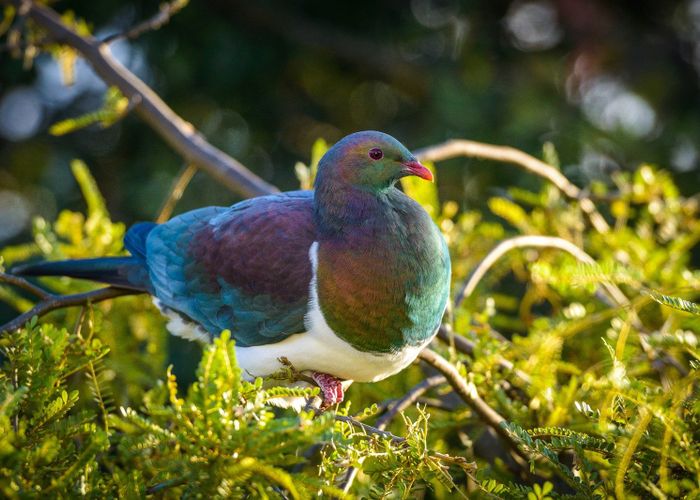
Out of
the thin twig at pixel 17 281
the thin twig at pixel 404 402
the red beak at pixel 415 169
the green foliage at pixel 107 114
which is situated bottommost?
the thin twig at pixel 404 402

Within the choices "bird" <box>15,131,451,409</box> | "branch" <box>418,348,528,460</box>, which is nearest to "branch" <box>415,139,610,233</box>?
"bird" <box>15,131,451,409</box>

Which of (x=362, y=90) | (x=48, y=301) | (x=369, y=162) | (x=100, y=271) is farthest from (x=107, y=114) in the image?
(x=362, y=90)

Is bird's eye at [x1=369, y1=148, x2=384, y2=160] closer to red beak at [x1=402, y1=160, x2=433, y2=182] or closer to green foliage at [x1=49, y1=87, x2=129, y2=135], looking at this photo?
red beak at [x1=402, y1=160, x2=433, y2=182]

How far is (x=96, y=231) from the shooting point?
8.04 feet

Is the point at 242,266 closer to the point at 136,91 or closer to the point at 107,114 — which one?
the point at 107,114

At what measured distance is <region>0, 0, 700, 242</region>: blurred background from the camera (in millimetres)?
3875

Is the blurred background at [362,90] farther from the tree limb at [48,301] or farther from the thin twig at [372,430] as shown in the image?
the thin twig at [372,430]

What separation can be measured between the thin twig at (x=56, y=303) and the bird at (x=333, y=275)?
7.6 inches

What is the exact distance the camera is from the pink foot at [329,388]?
1.79m

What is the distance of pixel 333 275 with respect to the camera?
175 centimetres

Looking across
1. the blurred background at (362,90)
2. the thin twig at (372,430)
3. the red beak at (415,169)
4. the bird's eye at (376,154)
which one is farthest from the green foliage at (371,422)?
the blurred background at (362,90)

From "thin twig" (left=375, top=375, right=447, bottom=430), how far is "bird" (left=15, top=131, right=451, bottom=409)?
0.08m

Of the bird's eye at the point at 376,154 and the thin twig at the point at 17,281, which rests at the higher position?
the bird's eye at the point at 376,154

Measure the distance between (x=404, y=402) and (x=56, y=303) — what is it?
2.84ft
